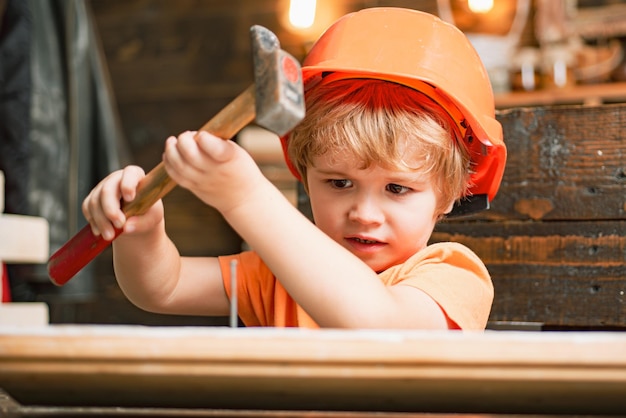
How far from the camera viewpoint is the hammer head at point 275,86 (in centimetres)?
72

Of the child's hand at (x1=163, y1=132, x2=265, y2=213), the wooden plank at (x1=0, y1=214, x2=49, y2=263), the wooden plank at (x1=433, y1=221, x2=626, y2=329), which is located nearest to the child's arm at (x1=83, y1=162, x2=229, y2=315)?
the child's hand at (x1=163, y1=132, x2=265, y2=213)

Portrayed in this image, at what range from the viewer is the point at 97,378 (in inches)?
26.1

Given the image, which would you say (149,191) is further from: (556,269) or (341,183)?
(556,269)

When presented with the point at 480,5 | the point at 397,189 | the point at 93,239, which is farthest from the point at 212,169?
the point at 480,5

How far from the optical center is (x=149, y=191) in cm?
90

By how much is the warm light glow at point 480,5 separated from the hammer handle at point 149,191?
2.47 m

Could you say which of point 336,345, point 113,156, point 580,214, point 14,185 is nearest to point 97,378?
point 336,345

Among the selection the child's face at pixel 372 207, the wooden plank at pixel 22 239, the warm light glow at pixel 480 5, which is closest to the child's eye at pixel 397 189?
the child's face at pixel 372 207

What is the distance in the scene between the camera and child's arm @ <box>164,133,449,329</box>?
2.62 ft

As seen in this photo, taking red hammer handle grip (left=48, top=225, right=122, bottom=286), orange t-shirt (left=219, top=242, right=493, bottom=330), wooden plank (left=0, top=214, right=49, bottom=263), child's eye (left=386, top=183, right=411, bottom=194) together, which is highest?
child's eye (left=386, top=183, right=411, bottom=194)

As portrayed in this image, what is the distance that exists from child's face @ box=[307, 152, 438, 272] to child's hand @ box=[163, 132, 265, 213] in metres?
0.27

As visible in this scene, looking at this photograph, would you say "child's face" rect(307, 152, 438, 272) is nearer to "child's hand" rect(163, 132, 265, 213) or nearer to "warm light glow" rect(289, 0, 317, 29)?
"child's hand" rect(163, 132, 265, 213)

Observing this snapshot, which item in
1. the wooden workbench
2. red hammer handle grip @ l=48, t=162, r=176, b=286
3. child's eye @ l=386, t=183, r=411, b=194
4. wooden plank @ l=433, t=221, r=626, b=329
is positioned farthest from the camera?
wooden plank @ l=433, t=221, r=626, b=329

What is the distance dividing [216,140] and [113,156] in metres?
1.89
